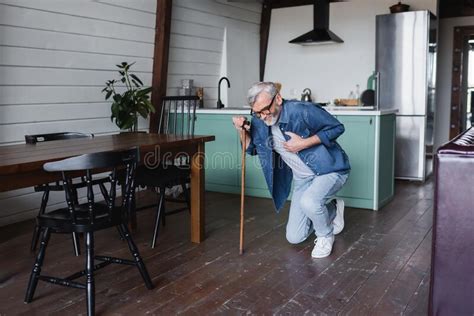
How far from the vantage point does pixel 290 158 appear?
11.3 feet

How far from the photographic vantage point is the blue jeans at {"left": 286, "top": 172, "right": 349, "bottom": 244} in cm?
335

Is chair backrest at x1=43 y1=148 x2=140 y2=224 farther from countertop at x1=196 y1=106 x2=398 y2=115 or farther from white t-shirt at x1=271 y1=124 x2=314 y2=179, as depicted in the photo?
countertop at x1=196 y1=106 x2=398 y2=115

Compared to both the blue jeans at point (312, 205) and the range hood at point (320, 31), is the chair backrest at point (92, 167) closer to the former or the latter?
the blue jeans at point (312, 205)

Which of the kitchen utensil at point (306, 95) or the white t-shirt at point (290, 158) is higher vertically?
the kitchen utensil at point (306, 95)

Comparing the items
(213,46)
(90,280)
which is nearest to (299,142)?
(90,280)

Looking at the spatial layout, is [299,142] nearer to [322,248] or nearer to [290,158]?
[290,158]

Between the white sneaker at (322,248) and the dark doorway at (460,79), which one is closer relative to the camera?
the white sneaker at (322,248)

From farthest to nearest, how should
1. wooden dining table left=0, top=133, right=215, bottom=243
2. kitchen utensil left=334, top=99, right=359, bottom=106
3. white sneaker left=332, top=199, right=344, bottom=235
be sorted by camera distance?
1. kitchen utensil left=334, top=99, right=359, bottom=106
2. white sneaker left=332, top=199, right=344, bottom=235
3. wooden dining table left=0, top=133, right=215, bottom=243

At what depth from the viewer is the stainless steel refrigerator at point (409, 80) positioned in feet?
19.9

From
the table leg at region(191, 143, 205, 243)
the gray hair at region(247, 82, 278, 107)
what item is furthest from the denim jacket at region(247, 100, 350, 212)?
the table leg at region(191, 143, 205, 243)

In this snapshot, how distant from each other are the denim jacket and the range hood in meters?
3.57

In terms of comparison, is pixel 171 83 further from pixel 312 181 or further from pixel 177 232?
pixel 312 181

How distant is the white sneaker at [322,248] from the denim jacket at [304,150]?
379mm

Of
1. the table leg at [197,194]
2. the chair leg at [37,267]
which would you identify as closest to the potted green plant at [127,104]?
the table leg at [197,194]
